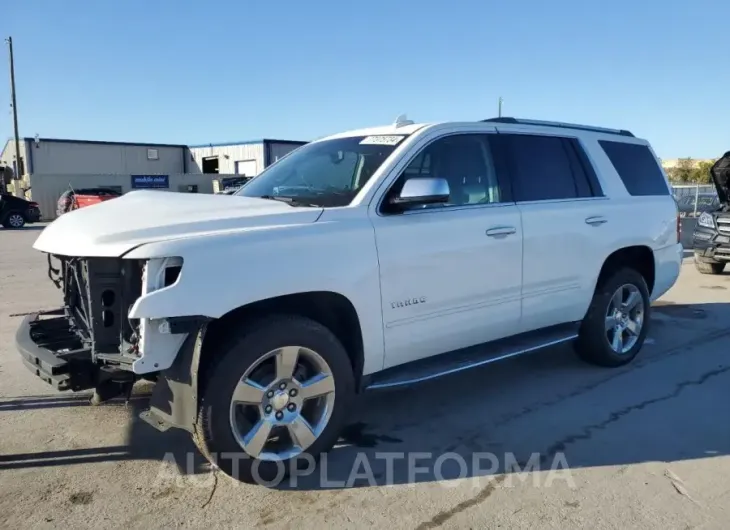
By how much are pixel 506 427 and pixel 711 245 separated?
852cm

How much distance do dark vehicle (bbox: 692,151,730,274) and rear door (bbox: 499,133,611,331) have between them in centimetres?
681

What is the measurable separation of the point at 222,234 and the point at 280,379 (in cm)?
85

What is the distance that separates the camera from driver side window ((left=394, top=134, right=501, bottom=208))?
4215 millimetres

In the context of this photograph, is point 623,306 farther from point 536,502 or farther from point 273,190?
point 273,190

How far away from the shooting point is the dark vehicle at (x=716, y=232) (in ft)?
35.2

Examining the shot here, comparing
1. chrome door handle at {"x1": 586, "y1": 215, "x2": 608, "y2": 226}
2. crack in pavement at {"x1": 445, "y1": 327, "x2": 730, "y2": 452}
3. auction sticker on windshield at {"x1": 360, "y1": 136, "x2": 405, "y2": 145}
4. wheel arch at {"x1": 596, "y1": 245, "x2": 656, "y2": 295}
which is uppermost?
auction sticker on windshield at {"x1": 360, "y1": 136, "x2": 405, "y2": 145}

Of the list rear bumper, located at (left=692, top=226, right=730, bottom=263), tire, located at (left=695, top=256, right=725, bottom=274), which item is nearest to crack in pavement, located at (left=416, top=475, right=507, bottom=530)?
rear bumper, located at (left=692, top=226, right=730, bottom=263)

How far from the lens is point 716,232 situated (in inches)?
426

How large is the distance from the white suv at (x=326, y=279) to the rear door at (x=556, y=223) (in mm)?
17

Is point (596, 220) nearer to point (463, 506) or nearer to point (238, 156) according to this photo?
point (463, 506)

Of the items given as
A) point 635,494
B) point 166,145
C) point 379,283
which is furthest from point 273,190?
point 166,145

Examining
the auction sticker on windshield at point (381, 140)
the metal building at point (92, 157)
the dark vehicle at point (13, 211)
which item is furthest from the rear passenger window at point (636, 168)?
the metal building at point (92, 157)

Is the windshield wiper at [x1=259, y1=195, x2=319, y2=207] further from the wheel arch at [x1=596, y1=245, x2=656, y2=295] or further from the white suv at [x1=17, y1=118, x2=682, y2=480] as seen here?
the wheel arch at [x1=596, y1=245, x2=656, y2=295]

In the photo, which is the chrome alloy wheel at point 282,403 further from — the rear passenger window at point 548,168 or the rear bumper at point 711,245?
the rear bumper at point 711,245
